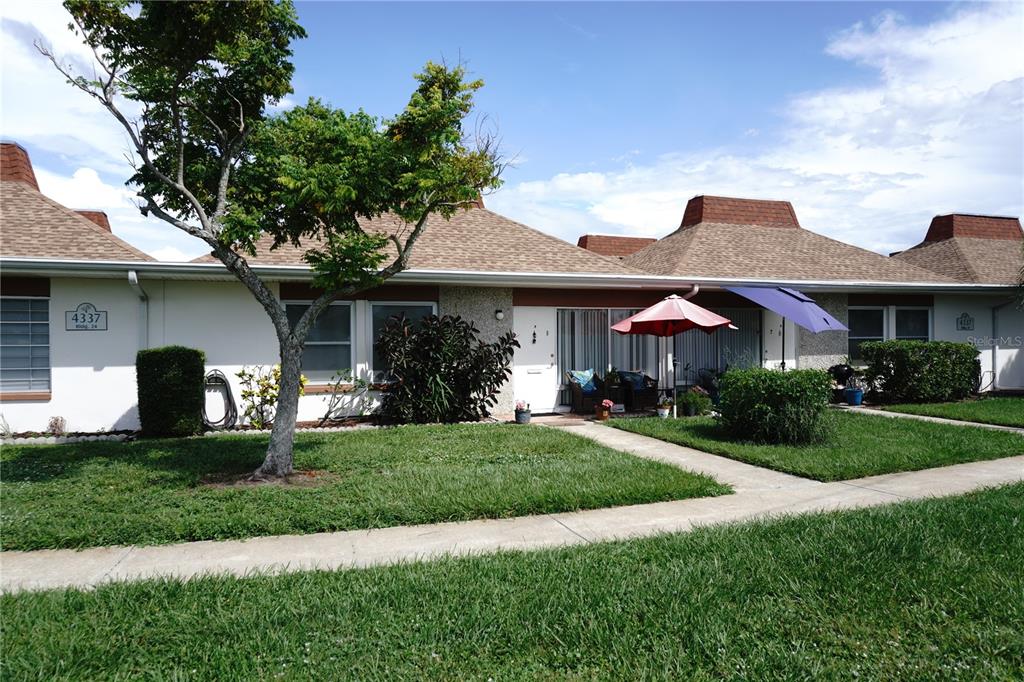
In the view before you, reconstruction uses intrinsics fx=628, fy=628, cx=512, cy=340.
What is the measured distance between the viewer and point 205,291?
11312mm

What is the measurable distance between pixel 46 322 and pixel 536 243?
31.3 ft

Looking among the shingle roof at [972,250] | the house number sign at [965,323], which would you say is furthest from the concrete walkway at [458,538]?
the shingle roof at [972,250]

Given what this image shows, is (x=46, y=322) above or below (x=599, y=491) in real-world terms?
above

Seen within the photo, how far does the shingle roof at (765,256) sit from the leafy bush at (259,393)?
A: 911 centimetres

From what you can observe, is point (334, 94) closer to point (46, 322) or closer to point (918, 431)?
point (46, 322)

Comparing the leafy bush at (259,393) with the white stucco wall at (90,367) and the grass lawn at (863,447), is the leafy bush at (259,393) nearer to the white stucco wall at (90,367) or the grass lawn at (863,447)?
the white stucco wall at (90,367)

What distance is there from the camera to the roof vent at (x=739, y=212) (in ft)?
61.8

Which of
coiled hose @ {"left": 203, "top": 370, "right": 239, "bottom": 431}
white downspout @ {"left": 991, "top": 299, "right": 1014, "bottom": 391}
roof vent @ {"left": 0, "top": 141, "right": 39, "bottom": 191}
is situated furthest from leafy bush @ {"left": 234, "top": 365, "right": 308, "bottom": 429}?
white downspout @ {"left": 991, "top": 299, "right": 1014, "bottom": 391}

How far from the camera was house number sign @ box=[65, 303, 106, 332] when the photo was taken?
1072 cm

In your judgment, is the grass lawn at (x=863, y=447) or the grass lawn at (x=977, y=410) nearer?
the grass lawn at (x=863, y=447)

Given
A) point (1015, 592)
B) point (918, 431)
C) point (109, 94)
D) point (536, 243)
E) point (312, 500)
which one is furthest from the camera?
point (536, 243)

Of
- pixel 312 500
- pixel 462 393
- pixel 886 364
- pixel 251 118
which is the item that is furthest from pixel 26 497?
pixel 886 364

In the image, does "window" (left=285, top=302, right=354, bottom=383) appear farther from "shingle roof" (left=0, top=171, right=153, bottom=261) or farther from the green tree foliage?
the green tree foliage

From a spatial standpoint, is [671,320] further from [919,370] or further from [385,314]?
[919,370]
